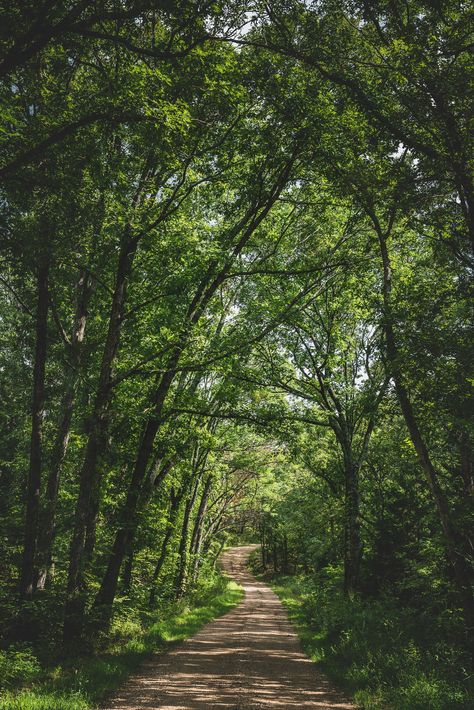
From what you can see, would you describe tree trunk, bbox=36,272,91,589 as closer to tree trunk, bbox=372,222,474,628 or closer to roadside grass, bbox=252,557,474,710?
roadside grass, bbox=252,557,474,710

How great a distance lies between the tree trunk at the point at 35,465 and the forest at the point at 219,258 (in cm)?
5

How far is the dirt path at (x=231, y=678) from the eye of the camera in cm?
712

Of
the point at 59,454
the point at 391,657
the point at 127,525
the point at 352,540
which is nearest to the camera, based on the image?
the point at 391,657

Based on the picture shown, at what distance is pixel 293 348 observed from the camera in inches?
742

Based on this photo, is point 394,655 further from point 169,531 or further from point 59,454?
point 169,531

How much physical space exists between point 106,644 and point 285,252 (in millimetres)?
11442

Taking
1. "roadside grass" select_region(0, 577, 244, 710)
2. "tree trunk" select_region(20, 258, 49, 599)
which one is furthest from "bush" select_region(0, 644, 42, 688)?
"tree trunk" select_region(20, 258, 49, 599)

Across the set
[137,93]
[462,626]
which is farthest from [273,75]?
[462,626]

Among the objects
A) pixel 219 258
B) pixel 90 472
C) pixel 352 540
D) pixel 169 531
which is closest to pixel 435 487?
pixel 219 258

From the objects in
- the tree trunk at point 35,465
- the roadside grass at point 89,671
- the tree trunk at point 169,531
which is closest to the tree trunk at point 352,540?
the roadside grass at point 89,671

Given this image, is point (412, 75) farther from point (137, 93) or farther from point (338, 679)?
point (338, 679)

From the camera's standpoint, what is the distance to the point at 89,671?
314 inches

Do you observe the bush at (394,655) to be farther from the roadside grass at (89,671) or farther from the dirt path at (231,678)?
the roadside grass at (89,671)

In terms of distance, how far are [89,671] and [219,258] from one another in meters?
8.66
